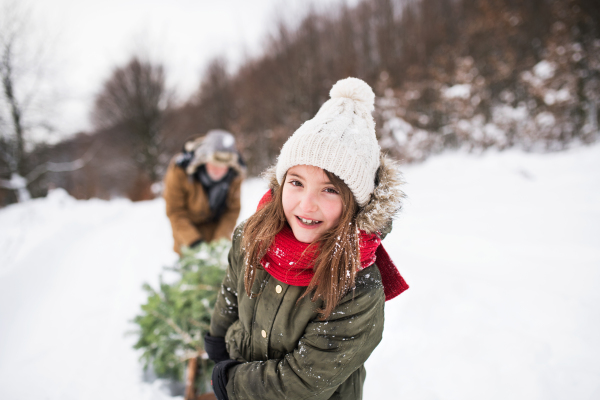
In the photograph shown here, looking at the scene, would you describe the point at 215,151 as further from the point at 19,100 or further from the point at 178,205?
the point at 19,100

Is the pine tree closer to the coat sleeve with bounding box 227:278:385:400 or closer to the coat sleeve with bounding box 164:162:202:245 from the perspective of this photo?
the coat sleeve with bounding box 164:162:202:245

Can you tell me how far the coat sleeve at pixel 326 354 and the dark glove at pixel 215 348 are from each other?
0.45 m

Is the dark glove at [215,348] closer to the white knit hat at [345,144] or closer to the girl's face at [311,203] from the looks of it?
the girl's face at [311,203]

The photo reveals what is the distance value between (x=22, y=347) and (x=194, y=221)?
213 cm

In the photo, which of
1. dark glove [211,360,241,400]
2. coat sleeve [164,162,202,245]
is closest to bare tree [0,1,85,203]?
coat sleeve [164,162,202,245]

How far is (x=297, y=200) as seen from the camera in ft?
3.89

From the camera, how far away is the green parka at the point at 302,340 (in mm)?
1083

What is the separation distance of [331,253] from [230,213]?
98.0 inches

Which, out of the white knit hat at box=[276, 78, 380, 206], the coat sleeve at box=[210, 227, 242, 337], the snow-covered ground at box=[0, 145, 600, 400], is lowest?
the snow-covered ground at box=[0, 145, 600, 400]

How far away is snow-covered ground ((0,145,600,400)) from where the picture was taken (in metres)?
2.02

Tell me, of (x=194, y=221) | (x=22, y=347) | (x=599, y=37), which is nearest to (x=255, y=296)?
(x=194, y=221)

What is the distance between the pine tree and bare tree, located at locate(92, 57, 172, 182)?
49.4 ft

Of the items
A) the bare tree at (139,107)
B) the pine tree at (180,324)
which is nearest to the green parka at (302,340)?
the pine tree at (180,324)

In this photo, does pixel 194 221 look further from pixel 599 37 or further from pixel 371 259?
pixel 599 37
